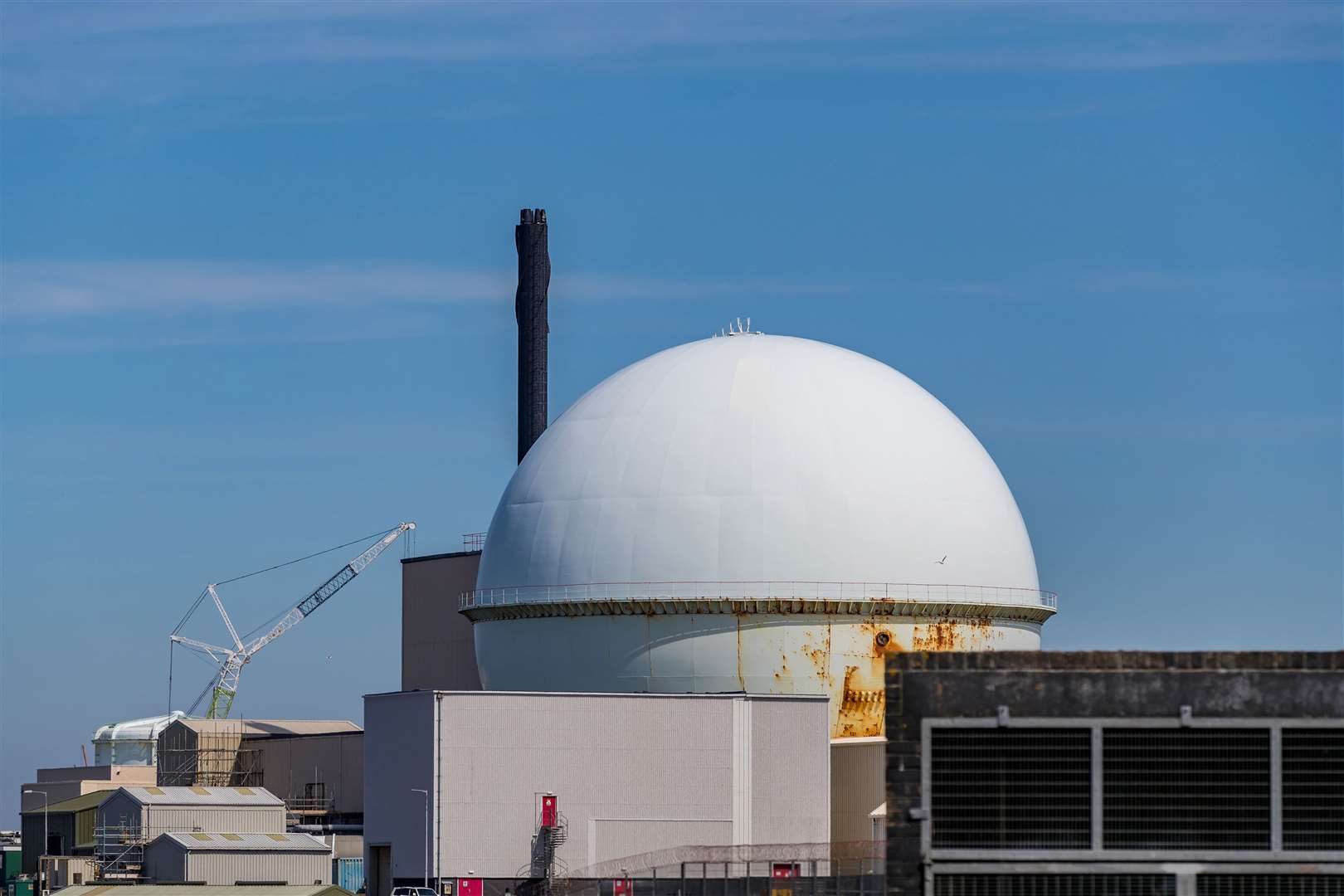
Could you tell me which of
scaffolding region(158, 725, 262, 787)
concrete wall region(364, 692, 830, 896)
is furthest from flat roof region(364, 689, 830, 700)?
scaffolding region(158, 725, 262, 787)

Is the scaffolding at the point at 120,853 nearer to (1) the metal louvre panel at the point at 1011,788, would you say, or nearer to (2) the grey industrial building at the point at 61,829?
(2) the grey industrial building at the point at 61,829

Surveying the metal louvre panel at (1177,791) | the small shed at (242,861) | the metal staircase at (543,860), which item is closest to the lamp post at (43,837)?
the small shed at (242,861)

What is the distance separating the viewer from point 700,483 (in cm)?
5828

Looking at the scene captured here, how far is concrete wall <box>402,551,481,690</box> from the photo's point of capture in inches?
2741

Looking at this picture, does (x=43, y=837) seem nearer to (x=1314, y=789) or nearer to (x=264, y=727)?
(x=264, y=727)

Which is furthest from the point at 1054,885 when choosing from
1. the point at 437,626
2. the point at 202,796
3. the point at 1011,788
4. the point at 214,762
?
the point at 214,762

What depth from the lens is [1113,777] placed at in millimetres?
32031

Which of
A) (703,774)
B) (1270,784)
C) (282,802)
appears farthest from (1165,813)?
(282,802)

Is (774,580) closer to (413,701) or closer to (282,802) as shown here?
(413,701)

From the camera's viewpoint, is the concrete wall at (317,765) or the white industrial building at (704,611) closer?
the white industrial building at (704,611)

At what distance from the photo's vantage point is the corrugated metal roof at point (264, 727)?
7312cm

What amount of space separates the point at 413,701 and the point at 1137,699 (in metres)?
27.4

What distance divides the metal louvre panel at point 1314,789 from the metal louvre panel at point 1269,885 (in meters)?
0.46

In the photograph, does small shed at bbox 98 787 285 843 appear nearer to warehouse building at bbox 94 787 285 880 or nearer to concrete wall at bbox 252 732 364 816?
warehouse building at bbox 94 787 285 880
